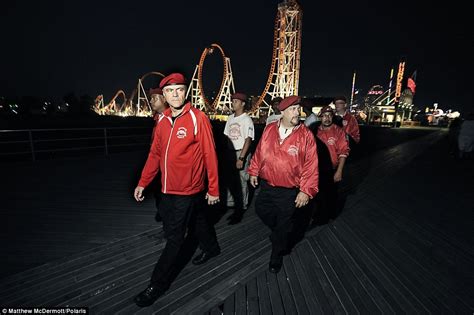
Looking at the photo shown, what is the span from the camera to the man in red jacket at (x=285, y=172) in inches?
82.4

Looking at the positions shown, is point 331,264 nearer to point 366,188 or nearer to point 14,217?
point 366,188

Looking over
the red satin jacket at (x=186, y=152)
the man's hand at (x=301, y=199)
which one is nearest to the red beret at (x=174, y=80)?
the red satin jacket at (x=186, y=152)

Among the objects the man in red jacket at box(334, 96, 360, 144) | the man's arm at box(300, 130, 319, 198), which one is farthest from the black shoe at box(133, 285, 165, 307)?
the man in red jacket at box(334, 96, 360, 144)

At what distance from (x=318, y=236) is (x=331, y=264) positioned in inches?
22.2

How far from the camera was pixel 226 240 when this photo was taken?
2844mm

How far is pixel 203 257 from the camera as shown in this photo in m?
2.42

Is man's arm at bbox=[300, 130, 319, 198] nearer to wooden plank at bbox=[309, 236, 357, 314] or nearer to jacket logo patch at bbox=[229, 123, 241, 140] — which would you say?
wooden plank at bbox=[309, 236, 357, 314]

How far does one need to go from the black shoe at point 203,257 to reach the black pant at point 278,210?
0.64 meters

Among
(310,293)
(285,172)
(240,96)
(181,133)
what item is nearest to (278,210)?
(285,172)

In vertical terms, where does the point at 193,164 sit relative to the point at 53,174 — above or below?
above

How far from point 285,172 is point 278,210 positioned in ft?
1.21

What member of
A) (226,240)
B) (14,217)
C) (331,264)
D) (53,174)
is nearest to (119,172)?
(53,174)

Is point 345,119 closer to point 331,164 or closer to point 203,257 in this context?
point 331,164

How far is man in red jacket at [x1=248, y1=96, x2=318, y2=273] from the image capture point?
6.86 feet
